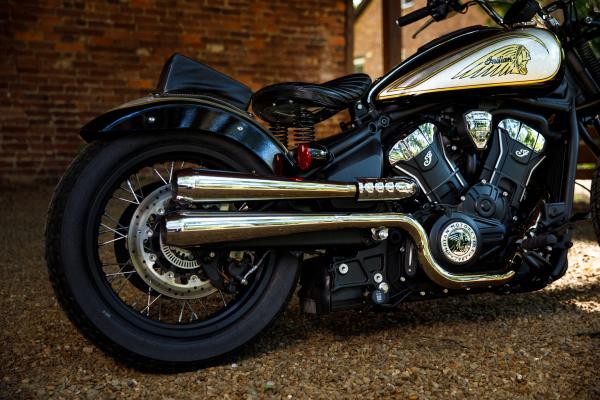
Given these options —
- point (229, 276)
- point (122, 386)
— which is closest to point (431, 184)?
point (229, 276)

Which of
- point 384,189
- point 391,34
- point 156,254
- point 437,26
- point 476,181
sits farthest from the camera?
point 437,26

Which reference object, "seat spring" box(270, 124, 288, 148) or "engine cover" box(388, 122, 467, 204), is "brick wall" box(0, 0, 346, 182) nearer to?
"seat spring" box(270, 124, 288, 148)

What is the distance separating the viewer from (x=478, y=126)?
2602mm

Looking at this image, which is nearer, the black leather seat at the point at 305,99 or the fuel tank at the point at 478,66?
the black leather seat at the point at 305,99

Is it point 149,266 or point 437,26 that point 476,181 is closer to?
point 149,266

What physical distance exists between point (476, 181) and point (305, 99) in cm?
80

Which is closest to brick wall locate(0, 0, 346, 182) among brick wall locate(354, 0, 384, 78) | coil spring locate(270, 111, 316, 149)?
coil spring locate(270, 111, 316, 149)

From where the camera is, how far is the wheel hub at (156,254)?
2270 millimetres

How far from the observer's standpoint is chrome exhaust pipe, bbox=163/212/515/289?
2.12 m

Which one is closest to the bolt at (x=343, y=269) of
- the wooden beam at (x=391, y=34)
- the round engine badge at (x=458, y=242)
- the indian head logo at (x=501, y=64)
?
the round engine badge at (x=458, y=242)

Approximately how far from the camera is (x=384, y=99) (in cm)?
251

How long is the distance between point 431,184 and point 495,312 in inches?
30.1

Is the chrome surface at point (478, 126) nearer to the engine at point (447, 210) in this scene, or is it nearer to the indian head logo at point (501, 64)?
the engine at point (447, 210)

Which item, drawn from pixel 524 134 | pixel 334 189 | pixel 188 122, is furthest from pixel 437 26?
pixel 188 122
